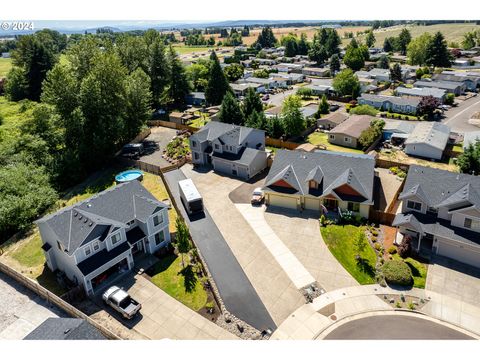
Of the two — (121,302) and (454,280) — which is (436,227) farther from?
(121,302)

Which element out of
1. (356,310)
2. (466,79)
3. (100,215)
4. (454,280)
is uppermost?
(466,79)

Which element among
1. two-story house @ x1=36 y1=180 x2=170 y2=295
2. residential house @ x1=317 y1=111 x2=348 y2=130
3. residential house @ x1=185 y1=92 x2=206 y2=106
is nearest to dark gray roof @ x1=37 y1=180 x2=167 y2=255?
two-story house @ x1=36 y1=180 x2=170 y2=295

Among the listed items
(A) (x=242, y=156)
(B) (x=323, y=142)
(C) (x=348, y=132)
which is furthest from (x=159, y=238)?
(C) (x=348, y=132)

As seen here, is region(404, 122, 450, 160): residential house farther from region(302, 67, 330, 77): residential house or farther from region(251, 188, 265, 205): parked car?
region(302, 67, 330, 77): residential house

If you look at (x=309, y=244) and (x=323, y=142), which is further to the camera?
(x=323, y=142)

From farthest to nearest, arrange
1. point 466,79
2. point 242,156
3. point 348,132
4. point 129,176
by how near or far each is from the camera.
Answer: point 466,79 < point 348,132 < point 129,176 < point 242,156

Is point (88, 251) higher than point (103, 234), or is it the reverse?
point (103, 234)

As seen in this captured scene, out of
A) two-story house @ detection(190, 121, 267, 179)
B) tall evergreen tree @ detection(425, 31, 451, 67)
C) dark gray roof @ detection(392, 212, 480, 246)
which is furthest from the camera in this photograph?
tall evergreen tree @ detection(425, 31, 451, 67)
